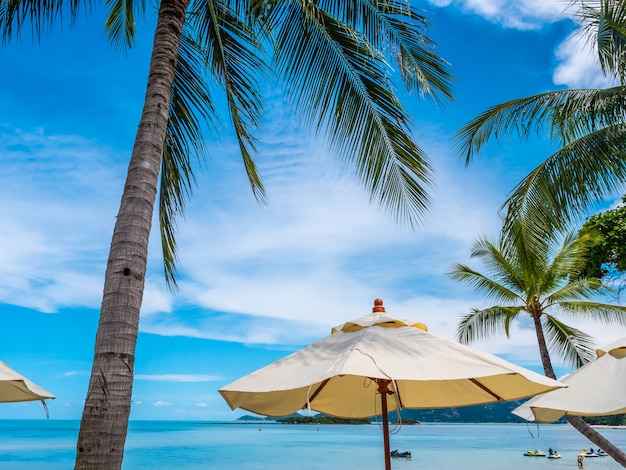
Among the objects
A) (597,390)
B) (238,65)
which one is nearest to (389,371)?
(597,390)

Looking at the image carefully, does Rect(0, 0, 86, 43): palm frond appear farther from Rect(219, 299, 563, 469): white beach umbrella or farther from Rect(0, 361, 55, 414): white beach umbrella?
Rect(219, 299, 563, 469): white beach umbrella

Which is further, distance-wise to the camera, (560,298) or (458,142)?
(560,298)

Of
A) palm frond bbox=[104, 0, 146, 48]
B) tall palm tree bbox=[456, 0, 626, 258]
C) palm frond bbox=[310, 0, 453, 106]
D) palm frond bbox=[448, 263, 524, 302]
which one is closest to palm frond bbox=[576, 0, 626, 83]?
tall palm tree bbox=[456, 0, 626, 258]

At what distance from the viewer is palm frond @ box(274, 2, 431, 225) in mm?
5078

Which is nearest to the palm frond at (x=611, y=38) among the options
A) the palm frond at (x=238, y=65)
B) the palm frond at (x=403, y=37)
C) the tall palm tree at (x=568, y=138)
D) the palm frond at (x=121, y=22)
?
the tall palm tree at (x=568, y=138)

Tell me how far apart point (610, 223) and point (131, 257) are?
12.4m

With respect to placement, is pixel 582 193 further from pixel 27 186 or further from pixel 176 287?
pixel 27 186

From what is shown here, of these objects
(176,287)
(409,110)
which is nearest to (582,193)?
(409,110)

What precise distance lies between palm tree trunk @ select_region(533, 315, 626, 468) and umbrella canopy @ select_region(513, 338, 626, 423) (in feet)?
10.2

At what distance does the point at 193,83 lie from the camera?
5.68 m

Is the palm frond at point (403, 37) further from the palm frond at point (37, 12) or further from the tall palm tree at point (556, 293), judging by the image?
the tall palm tree at point (556, 293)

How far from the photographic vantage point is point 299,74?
16.7 ft

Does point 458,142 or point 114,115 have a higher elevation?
point 114,115

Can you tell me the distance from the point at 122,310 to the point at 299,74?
3.16m
